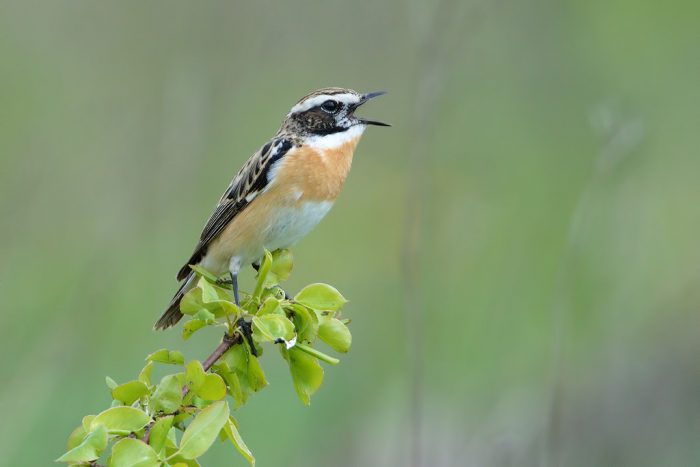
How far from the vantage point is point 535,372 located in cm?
568

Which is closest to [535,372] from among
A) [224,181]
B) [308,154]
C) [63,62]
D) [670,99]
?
[308,154]

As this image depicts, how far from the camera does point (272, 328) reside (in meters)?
2.46

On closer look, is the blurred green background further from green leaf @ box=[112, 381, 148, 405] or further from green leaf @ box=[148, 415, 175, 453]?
green leaf @ box=[148, 415, 175, 453]

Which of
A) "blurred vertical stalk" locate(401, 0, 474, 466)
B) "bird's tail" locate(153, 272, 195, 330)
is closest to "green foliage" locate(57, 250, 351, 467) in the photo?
"bird's tail" locate(153, 272, 195, 330)

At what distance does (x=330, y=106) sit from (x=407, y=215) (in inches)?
22.5

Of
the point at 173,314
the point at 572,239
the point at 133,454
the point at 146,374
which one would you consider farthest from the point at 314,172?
the point at 133,454

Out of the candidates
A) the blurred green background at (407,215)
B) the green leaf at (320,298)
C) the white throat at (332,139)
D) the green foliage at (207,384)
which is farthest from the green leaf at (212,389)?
the white throat at (332,139)

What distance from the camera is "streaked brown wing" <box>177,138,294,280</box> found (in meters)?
4.47

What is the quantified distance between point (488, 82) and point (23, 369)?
4.50 metres

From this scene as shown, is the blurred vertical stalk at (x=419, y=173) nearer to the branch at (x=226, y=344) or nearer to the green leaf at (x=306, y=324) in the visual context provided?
the green leaf at (x=306, y=324)

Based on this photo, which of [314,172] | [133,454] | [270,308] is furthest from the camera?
[314,172]

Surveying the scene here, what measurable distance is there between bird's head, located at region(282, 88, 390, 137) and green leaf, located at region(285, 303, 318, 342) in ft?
6.53

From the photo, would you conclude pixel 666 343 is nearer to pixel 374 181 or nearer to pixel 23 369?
pixel 374 181

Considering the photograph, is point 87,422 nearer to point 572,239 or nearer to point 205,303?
point 205,303
